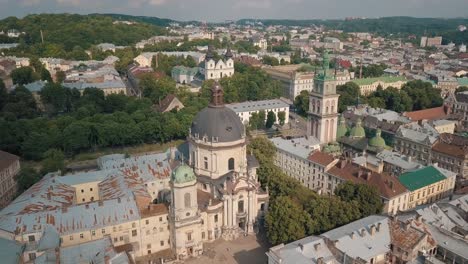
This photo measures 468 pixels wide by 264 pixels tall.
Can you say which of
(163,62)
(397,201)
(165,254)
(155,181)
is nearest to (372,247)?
(397,201)

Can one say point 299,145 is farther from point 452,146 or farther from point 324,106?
point 452,146

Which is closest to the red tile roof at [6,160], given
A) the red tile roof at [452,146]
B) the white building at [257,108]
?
the white building at [257,108]

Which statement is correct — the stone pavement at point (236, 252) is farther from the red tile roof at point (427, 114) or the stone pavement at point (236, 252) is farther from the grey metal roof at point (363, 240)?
the red tile roof at point (427, 114)

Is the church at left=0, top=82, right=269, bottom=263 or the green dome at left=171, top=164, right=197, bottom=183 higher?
the green dome at left=171, top=164, right=197, bottom=183

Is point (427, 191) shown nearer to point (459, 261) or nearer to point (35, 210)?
point (459, 261)

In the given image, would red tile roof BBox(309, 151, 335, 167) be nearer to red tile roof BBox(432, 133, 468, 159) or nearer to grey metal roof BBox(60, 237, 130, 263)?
red tile roof BBox(432, 133, 468, 159)

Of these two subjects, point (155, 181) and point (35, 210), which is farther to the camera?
point (155, 181)

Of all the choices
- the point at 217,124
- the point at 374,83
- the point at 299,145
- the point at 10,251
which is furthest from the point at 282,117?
the point at 10,251

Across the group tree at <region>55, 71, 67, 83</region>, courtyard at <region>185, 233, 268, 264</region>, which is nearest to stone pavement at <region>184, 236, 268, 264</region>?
courtyard at <region>185, 233, 268, 264</region>
